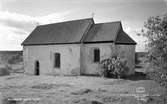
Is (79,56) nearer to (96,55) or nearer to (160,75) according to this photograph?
(96,55)

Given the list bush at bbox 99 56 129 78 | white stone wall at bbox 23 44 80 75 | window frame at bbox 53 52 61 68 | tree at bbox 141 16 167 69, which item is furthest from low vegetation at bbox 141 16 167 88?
window frame at bbox 53 52 61 68

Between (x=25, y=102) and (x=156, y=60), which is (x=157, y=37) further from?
(x=25, y=102)

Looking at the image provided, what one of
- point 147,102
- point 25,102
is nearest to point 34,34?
point 25,102

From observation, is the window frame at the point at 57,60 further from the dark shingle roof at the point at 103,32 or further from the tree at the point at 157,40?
the tree at the point at 157,40

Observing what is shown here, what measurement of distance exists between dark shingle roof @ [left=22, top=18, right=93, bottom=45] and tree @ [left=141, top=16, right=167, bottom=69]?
1695cm

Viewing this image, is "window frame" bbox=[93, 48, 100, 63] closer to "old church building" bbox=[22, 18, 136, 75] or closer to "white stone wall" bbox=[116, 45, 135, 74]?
"old church building" bbox=[22, 18, 136, 75]

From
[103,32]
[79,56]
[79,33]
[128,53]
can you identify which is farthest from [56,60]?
[128,53]

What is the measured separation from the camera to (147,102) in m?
11.0

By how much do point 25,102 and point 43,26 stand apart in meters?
23.0

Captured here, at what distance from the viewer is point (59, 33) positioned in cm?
2912

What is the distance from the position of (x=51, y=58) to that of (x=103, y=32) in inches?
326

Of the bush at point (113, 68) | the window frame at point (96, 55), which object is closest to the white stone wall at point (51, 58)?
the window frame at point (96, 55)

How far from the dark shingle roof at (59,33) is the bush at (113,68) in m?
5.07

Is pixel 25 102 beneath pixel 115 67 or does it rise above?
beneath
